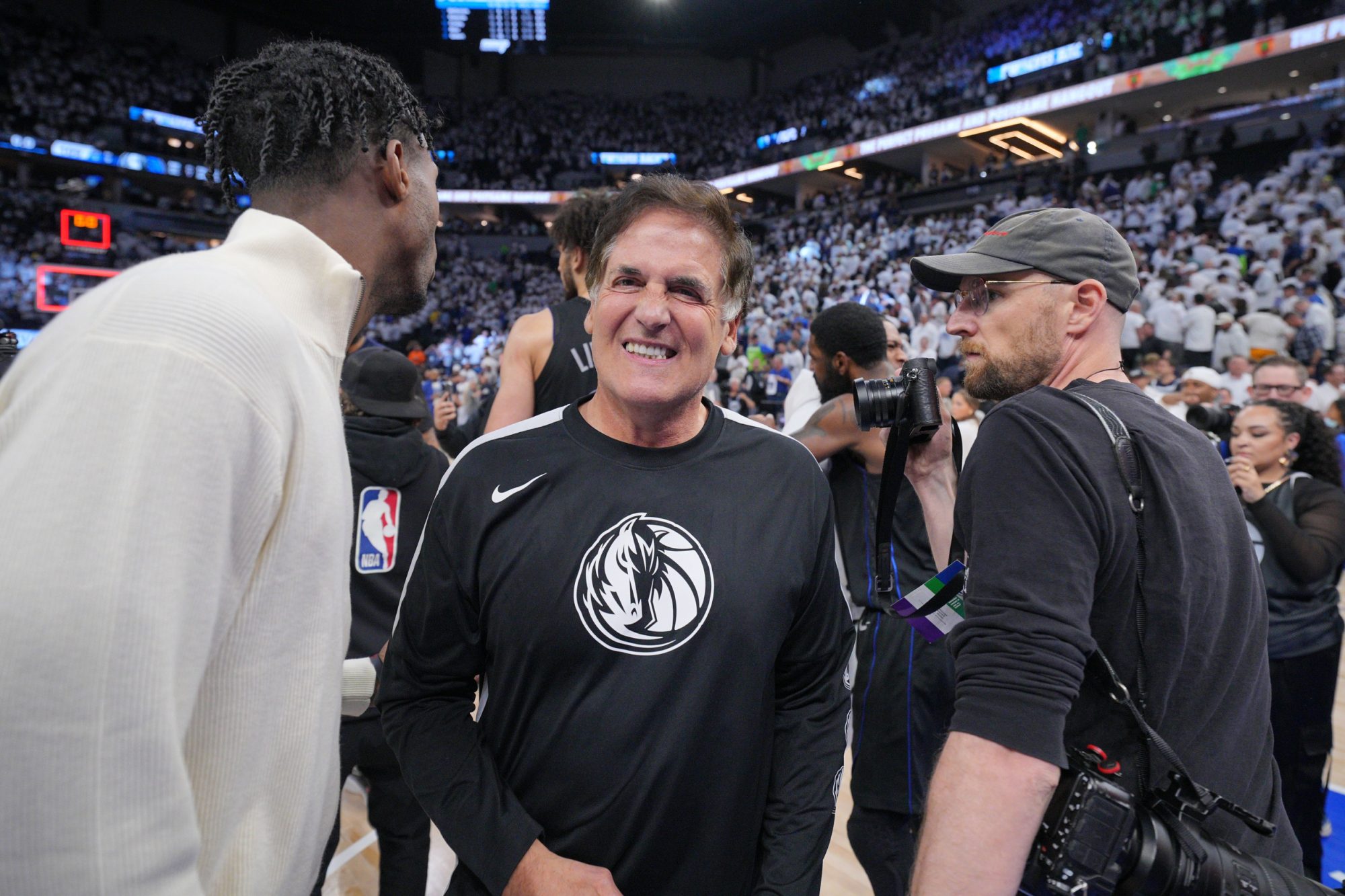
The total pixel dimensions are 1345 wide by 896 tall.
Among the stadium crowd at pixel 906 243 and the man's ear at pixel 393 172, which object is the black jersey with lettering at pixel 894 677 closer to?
the stadium crowd at pixel 906 243

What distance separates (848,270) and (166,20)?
86.0ft

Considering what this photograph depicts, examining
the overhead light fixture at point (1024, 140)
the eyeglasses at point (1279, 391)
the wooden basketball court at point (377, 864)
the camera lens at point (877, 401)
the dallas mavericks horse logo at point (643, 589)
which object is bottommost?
the wooden basketball court at point (377, 864)

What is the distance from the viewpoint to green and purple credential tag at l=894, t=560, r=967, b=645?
147 cm

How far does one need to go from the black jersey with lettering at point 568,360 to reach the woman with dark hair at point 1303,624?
A: 7.25ft

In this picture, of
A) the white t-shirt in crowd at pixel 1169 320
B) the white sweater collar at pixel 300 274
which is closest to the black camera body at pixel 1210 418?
the white sweater collar at pixel 300 274

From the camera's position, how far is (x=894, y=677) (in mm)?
2207

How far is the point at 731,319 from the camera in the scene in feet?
5.06

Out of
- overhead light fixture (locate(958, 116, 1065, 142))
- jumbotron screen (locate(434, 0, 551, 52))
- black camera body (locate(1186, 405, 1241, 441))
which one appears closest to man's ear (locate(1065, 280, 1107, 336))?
black camera body (locate(1186, 405, 1241, 441))

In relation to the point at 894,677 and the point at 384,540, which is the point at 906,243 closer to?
the point at 894,677

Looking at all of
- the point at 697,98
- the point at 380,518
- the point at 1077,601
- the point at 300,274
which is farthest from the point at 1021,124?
the point at 300,274

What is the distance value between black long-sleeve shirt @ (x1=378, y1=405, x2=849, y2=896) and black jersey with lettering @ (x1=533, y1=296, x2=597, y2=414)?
1161mm

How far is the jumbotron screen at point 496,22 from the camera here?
90.2ft

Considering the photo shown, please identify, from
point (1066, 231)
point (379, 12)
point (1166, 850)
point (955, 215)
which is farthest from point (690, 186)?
point (379, 12)

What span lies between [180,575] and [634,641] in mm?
705
